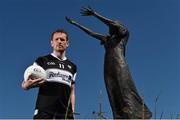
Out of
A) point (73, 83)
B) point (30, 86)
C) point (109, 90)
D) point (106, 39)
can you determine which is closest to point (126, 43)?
point (106, 39)

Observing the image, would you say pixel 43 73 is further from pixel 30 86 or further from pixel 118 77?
pixel 118 77

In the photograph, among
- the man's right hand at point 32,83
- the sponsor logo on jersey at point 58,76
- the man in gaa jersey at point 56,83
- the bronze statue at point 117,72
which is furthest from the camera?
the bronze statue at point 117,72

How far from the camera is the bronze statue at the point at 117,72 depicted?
7.92 m

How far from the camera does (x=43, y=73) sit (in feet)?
17.2

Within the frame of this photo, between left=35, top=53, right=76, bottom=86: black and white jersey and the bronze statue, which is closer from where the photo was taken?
left=35, top=53, right=76, bottom=86: black and white jersey

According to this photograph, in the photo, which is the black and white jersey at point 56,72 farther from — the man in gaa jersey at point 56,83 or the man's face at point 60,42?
the man's face at point 60,42

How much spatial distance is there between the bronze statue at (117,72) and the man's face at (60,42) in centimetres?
258

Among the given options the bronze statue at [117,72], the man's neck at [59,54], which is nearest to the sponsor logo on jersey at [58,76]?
the man's neck at [59,54]

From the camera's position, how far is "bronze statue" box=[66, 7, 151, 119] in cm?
792

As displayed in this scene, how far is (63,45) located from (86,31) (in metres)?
3.08

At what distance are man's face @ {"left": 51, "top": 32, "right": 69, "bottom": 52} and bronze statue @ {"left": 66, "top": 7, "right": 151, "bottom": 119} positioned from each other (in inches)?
101

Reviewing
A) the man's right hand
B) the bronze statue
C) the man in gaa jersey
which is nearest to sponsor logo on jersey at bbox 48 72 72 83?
the man in gaa jersey

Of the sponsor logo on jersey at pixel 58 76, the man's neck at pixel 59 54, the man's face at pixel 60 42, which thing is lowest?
the sponsor logo on jersey at pixel 58 76

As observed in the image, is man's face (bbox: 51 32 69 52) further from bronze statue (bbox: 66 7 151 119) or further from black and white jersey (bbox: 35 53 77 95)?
bronze statue (bbox: 66 7 151 119)
